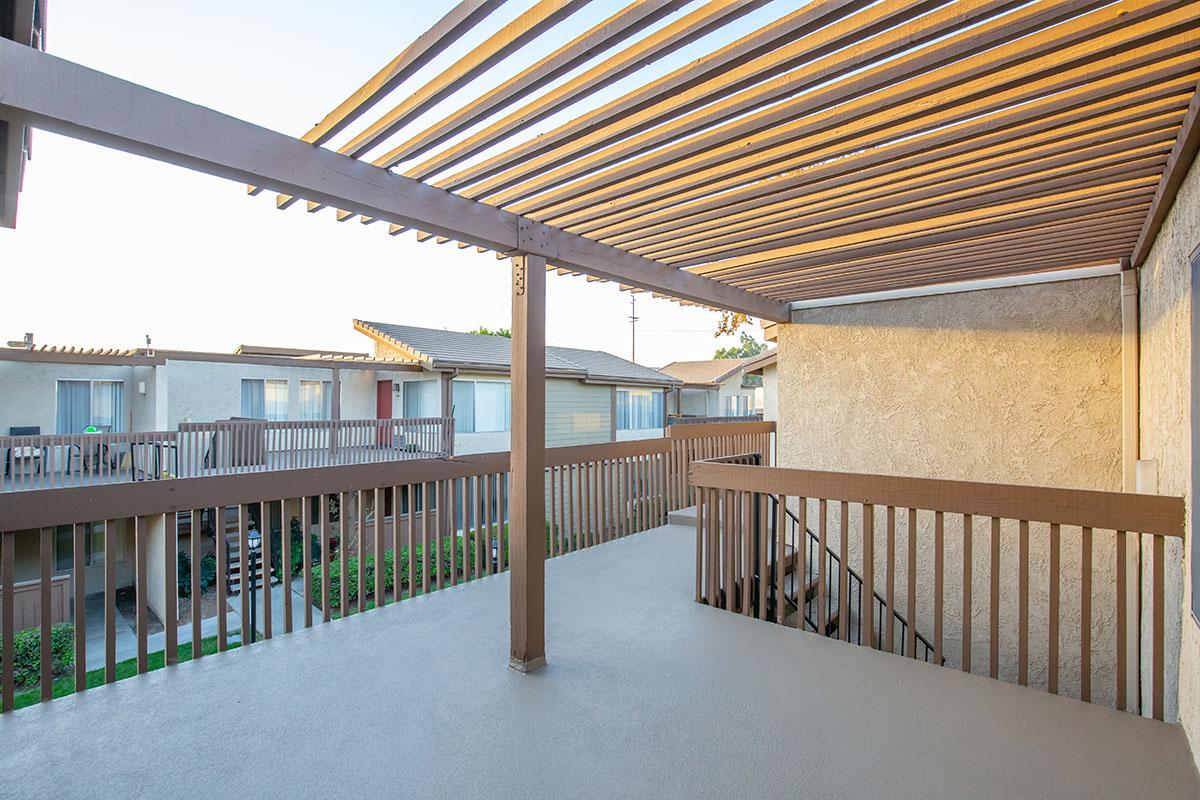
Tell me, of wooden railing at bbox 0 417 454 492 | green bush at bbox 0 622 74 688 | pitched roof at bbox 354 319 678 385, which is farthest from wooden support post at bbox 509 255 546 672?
pitched roof at bbox 354 319 678 385

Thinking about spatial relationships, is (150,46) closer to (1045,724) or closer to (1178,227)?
(1178,227)

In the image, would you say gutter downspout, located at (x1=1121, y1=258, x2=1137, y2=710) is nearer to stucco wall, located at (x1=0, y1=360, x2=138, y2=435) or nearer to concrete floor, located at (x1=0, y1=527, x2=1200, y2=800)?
concrete floor, located at (x1=0, y1=527, x2=1200, y2=800)

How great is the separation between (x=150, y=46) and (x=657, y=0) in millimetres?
3554

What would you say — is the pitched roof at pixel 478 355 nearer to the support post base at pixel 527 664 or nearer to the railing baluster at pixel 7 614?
the support post base at pixel 527 664

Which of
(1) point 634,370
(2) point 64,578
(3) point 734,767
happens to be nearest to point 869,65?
(3) point 734,767

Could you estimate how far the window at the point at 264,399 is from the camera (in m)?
13.0

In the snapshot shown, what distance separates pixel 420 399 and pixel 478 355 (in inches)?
71.4

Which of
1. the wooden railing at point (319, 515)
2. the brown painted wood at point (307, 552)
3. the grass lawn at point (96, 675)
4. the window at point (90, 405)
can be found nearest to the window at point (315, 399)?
the window at point (90, 405)

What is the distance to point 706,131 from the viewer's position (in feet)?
7.80

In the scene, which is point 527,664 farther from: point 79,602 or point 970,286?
point 970,286

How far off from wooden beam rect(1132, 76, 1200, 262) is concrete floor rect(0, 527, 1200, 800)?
2.29 metres

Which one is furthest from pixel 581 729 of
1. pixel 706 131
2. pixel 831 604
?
pixel 831 604

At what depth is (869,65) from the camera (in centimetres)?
184

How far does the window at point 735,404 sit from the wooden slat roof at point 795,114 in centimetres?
2273
